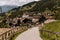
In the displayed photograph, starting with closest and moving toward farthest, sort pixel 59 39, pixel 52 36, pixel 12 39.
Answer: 1. pixel 59 39
2. pixel 52 36
3. pixel 12 39

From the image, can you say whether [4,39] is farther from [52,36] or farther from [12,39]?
[52,36]

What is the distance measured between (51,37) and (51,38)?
38 centimetres

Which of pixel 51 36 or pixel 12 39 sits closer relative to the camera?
pixel 51 36

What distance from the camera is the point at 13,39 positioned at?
2353 cm

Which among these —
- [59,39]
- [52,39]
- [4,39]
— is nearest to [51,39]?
[52,39]

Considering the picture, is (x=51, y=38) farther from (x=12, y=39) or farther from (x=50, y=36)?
(x=12, y=39)

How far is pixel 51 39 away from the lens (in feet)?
67.2

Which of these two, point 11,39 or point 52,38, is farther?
point 11,39

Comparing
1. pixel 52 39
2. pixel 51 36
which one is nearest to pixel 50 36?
pixel 51 36

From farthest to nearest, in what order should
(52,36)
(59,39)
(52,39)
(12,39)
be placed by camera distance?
(12,39) → (52,36) → (52,39) → (59,39)

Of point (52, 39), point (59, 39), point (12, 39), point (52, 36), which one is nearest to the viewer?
point (59, 39)

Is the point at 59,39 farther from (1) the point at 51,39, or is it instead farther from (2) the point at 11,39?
(2) the point at 11,39

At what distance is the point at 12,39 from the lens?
23.4 meters

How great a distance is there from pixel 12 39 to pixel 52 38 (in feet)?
15.4
